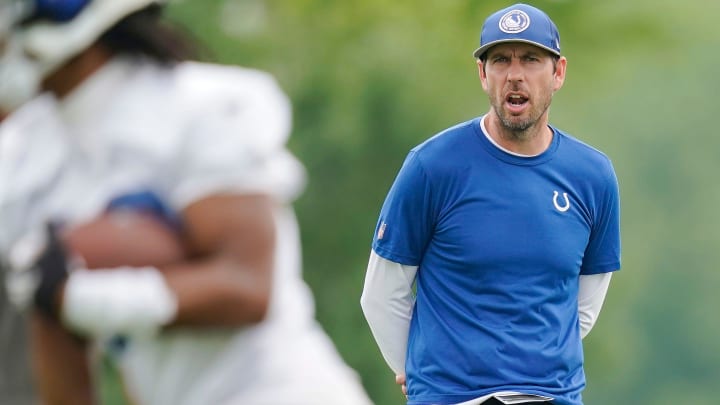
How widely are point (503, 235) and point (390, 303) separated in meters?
0.50

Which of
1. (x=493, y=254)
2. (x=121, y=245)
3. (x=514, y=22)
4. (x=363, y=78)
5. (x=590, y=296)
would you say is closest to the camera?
(x=121, y=245)

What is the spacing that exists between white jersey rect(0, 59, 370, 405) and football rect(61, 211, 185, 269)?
0.27 feet

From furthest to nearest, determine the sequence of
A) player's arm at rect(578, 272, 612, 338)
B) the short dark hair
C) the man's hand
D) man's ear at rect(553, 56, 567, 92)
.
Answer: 1. player's arm at rect(578, 272, 612, 338)
2. man's ear at rect(553, 56, 567, 92)
3. the short dark hair
4. the man's hand

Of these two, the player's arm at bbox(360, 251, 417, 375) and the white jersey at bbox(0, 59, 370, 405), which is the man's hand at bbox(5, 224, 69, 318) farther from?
the player's arm at bbox(360, 251, 417, 375)

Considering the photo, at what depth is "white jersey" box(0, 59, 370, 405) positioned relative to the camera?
4.77 metres

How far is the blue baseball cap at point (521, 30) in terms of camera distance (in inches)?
236

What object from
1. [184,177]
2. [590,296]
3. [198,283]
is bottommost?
[590,296]

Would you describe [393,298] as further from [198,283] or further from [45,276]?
[45,276]

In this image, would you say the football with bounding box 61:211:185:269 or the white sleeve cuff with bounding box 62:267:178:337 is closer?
the white sleeve cuff with bounding box 62:267:178:337

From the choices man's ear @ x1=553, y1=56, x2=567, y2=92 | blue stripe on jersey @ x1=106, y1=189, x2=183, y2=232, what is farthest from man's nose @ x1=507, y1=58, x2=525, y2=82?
blue stripe on jersey @ x1=106, y1=189, x2=183, y2=232

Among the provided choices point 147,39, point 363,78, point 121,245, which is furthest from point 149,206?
point 363,78

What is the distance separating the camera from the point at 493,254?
593cm

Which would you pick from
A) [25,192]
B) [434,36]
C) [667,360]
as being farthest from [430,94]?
[667,360]

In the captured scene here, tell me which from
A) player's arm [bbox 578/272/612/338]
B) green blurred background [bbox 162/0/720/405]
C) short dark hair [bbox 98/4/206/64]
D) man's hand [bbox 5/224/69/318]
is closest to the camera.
A: man's hand [bbox 5/224/69/318]
